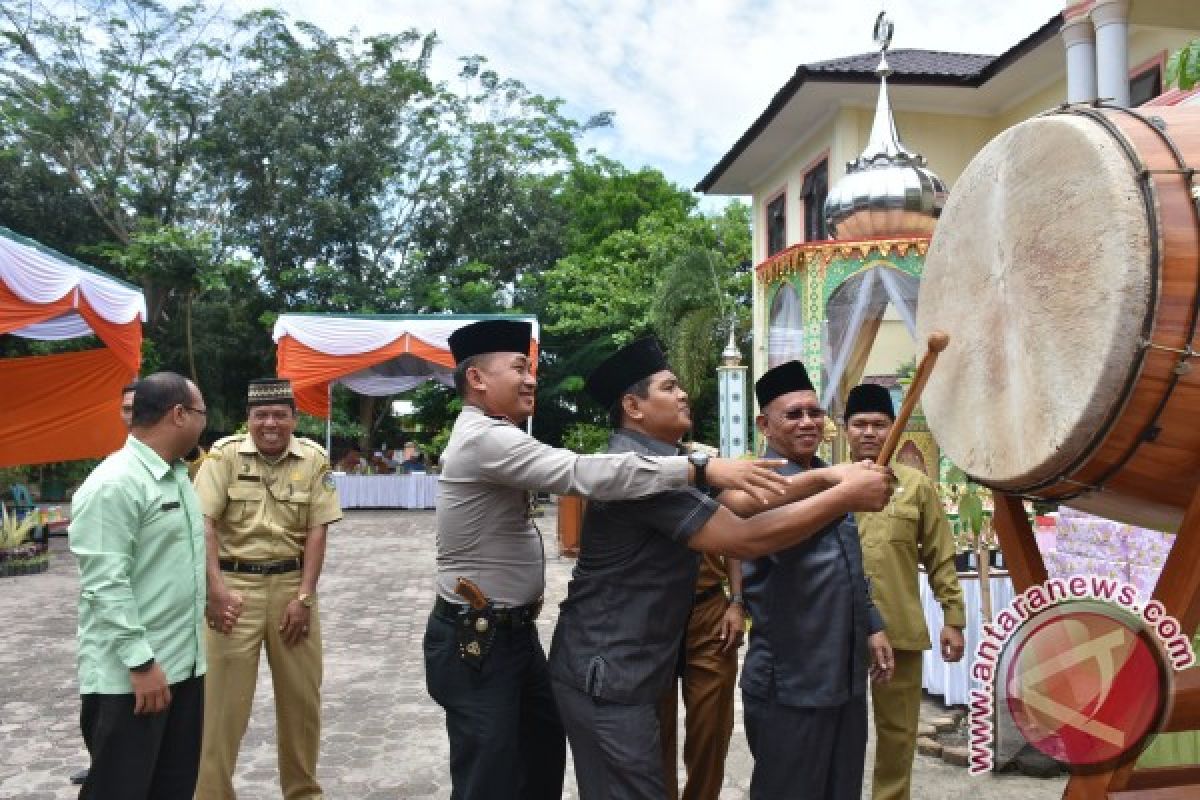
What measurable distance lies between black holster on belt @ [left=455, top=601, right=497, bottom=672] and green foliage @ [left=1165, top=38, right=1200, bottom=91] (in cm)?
243

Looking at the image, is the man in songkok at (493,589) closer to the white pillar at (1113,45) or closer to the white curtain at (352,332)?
the white pillar at (1113,45)

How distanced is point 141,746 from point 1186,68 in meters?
3.56

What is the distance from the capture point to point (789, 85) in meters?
13.2

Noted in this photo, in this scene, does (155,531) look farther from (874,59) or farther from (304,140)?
(304,140)

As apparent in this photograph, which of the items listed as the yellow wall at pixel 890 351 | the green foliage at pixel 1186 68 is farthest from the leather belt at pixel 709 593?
the yellow wall at pixel 890 351

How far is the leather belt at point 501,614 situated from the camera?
8.89ft

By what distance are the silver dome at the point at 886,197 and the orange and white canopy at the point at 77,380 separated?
7488 mm

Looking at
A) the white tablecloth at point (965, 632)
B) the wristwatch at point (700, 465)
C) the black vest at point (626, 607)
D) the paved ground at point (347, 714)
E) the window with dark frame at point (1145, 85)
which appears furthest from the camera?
the window with dark frame at point (1145, 85)

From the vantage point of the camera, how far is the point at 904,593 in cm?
357

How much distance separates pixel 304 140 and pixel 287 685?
2300 cm

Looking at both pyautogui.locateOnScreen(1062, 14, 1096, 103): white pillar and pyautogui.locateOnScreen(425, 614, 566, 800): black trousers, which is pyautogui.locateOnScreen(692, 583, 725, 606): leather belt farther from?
pyautogui.locateOnScreen(1062, 14, 1096, 103): white pillar

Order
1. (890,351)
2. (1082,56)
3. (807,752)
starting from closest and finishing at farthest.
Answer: (807,752) → (1082,56) → (890,351)

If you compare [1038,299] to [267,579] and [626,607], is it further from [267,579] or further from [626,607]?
[267,579]

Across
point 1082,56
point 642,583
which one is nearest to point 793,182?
point 1082,56
